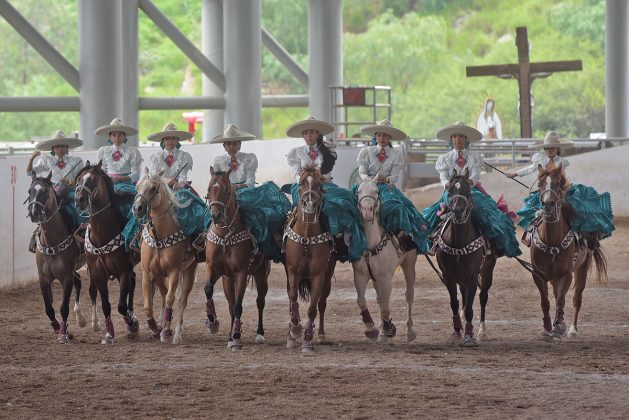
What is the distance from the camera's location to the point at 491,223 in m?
12.9

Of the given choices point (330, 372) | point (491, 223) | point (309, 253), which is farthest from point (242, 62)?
point (330, 372)

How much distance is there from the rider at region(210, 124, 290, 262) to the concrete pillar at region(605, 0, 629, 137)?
24.5 metres

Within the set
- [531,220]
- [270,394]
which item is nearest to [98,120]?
[531,220]

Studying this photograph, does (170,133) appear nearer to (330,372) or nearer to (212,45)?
(330,372)

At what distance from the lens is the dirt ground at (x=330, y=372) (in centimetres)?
961

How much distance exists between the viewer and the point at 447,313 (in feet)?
51.1

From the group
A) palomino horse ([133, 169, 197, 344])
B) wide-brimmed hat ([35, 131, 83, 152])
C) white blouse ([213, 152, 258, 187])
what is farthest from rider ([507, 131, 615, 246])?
wide-brimmed hat ([35, 131, 83, 152])

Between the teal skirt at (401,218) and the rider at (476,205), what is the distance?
235 mm

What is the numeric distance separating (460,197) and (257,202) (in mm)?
2047

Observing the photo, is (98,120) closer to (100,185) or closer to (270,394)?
(100,185)

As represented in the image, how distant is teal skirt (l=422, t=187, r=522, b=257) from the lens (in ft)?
42.4

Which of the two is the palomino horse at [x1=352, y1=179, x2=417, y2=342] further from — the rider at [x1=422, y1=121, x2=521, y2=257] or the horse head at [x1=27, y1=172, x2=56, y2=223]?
the horse head at [x1=27, y1=172, x2=56, y2=223]

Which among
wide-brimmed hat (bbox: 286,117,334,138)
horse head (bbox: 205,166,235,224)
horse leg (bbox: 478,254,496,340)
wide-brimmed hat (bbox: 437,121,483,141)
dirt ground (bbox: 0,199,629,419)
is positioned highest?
wide-brimmed hat (bbox: 286,117,334,138)

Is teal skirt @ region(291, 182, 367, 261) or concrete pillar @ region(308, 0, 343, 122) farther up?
concrete pillar @ region(308, 0, 343, 122)
